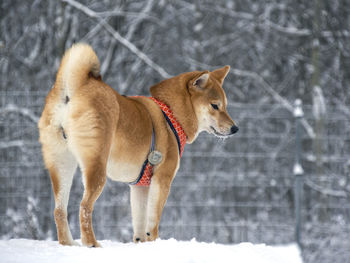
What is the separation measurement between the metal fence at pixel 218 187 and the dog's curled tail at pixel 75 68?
2.66 m

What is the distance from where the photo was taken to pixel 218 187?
566 cm

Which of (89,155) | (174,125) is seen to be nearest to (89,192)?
(89,155)

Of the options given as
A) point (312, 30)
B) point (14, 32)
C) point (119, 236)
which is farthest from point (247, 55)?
point (119, 236)

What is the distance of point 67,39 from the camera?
22.6ft

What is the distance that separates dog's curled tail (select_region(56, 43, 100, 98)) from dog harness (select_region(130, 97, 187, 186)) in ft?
2.30

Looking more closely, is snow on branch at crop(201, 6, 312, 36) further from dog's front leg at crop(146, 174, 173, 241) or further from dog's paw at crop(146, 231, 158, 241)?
dog's paw at crop(146, 231, 158, 241)

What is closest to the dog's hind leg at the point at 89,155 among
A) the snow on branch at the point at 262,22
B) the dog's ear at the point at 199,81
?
the dog's ear at the point at 199,81

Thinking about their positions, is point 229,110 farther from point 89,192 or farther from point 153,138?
point 89,192

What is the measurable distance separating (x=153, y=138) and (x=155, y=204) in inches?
18.6

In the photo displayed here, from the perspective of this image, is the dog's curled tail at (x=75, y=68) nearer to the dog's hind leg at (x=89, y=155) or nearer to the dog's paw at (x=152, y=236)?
the dog's hind leg at (x=89, y=155)

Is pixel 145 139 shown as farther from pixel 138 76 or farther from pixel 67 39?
pixel 138 76

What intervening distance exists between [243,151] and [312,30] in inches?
165

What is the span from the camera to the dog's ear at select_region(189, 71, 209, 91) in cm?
336

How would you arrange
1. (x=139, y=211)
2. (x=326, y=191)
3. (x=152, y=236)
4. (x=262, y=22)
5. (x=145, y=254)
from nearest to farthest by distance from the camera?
1. (x=145, y=254)
2. (x=152, y=236)
3. (x=139, y=211)
4. (x=326, y=191)
5. (x=262, y=22)
